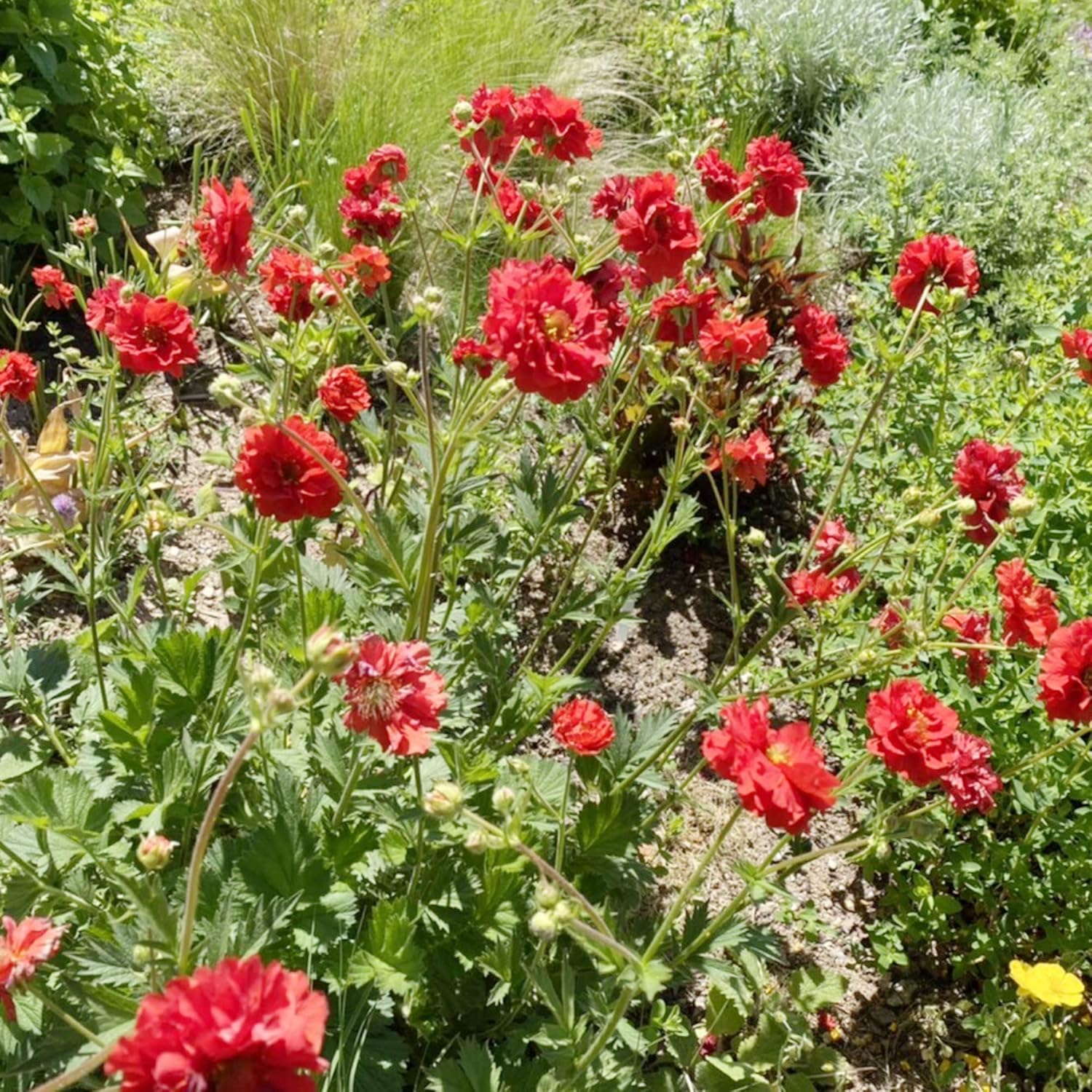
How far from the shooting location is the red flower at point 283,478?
1.34 m

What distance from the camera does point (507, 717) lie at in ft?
6.35

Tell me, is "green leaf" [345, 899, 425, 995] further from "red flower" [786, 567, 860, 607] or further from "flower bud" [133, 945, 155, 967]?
"red flower" [786, 567, 860, 607]

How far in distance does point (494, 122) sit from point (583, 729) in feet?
3.64

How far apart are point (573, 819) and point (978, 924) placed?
0.90 meters

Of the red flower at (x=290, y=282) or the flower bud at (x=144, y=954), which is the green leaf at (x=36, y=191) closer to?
the red flower at (x=290, y=282)

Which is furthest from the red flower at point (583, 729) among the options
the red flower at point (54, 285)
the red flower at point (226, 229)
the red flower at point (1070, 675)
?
the red flower at point (54, 285)

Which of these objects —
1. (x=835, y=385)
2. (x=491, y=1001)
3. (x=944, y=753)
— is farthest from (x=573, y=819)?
(x=835, y=385)

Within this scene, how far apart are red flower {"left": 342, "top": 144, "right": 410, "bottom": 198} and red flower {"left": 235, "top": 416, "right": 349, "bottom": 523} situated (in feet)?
2.78

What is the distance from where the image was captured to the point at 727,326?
6.19ft

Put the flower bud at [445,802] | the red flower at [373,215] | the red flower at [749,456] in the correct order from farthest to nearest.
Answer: the red flower at [749,456]
the red flower at [373,215]
the flower bud at [445,802]

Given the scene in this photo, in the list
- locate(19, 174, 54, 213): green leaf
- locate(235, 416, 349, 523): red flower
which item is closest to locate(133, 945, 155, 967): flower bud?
locate(235, 416, 349, 523): red flower

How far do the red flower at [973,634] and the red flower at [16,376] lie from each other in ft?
5.74

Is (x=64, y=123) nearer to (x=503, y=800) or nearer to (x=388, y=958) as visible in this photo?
(x=388, y=958)

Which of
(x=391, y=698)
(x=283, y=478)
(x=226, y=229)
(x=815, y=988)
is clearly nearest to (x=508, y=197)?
(x=226, y=229)
